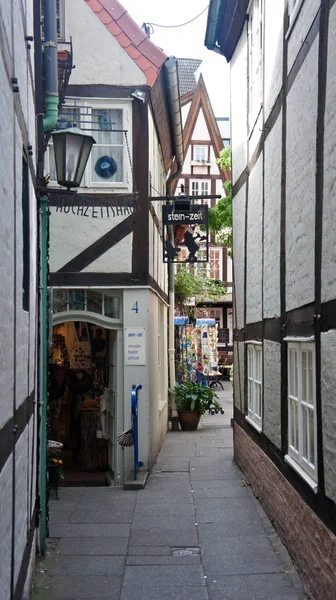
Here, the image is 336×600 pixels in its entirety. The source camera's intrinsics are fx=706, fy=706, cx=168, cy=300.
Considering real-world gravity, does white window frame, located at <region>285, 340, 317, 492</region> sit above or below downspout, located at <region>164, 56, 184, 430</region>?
below

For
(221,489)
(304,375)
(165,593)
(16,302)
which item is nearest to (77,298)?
(221,489)

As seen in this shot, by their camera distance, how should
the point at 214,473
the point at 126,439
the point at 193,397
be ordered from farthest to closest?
the point at 193,397
the point at 214,473
the point at 126,439

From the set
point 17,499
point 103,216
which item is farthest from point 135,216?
point 17,499

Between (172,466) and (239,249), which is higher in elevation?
(239,249)

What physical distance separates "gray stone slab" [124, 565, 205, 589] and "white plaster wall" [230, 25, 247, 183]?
606 cm

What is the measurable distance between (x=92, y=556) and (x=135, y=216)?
5152 mm

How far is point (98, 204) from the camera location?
1028 cm

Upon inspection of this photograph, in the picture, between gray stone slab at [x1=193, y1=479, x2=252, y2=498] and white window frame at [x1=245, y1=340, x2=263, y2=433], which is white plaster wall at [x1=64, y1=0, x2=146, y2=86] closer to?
white window frame at [x1=245, y1=340, x2=263, y2=433]

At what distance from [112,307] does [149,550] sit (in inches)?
168

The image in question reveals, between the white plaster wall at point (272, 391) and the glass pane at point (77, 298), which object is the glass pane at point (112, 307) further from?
the white plaster wall at point (272, 391)

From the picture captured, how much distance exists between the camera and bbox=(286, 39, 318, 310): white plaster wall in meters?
5.74

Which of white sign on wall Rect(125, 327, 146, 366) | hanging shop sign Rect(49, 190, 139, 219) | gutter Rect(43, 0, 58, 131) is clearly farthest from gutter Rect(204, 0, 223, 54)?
white sign on wall Rect(125, 327, 146, 366)

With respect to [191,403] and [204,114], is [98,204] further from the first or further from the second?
[204,114]

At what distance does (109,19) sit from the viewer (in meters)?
10.4
